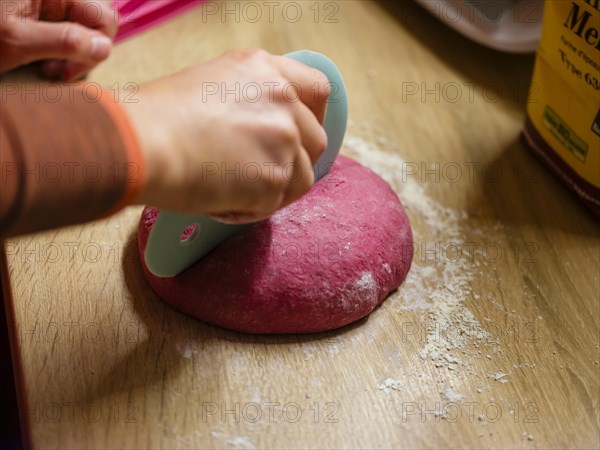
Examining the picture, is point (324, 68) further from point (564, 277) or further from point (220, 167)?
point (564, 277)

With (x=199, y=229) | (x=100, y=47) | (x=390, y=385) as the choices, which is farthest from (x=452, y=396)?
(x=100, y=47)

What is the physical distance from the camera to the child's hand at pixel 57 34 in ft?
3.30

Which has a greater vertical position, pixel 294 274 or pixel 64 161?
pixel 64 161

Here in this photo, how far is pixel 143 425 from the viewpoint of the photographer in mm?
717

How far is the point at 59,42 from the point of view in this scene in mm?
1011

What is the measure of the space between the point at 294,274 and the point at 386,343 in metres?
0.14

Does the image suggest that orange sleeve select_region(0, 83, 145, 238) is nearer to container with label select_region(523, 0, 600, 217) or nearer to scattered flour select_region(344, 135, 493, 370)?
scattered flour select_region(344, 135, 493, 370)

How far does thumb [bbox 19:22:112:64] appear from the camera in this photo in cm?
101

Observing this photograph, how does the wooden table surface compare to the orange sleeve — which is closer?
the orange sleeve

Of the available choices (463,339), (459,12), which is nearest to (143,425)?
(463,339)

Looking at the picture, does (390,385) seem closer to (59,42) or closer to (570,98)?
(570,98)

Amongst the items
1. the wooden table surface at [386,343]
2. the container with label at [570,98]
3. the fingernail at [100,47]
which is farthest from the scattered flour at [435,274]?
the fingernail at [100,47]

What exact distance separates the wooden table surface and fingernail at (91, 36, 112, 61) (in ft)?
0.97

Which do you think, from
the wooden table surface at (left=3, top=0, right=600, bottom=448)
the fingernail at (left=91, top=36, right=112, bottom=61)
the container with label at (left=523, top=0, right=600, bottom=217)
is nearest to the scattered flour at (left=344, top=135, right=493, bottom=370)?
the wooden table surface at (left=3, top=0, right=600, bottom=448)
